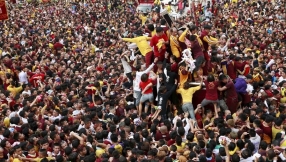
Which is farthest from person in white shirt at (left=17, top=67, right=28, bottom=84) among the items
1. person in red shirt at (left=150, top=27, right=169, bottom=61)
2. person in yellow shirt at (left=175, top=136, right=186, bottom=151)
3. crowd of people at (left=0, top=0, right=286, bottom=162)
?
person in yellow shirt at (left=175, top=136, right=186, bottom=151)

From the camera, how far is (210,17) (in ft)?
78.2

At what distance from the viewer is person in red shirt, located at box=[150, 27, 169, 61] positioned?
10.0 meters

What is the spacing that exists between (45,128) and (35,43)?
34.7ft

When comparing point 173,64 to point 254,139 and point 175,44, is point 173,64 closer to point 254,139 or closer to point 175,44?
point 175,44

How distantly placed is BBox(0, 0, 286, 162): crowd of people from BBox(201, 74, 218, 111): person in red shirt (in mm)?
22

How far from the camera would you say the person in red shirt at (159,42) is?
1000 centimetres

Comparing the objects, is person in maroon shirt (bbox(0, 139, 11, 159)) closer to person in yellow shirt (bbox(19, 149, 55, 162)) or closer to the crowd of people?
the crowd of people

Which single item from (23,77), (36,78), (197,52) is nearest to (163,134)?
(197,52)

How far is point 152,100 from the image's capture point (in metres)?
10.1

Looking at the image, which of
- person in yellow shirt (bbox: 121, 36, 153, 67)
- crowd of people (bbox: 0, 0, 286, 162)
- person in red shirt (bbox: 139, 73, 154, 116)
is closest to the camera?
crowd of people (bbox: 0, 0, 286, 162)

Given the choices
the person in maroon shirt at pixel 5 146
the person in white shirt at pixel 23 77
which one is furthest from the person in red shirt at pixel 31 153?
the person in white shirt at pixel 23 77

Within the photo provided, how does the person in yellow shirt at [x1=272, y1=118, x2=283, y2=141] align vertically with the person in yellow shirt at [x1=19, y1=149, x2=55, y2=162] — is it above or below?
above

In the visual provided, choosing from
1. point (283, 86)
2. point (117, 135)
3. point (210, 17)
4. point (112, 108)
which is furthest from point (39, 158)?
point (210, 17)

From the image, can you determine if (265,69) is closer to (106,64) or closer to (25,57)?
(106,64)
